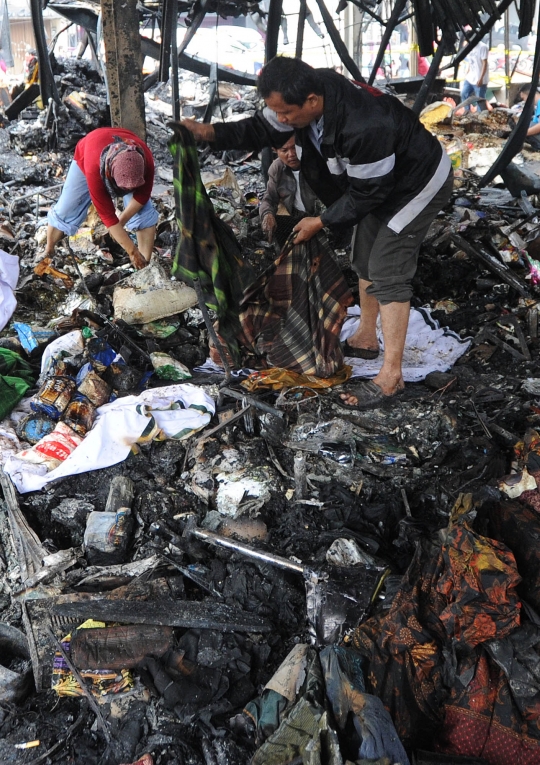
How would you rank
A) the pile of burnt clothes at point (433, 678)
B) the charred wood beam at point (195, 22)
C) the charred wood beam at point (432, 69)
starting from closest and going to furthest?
the pile of burnt clothes at point (433, 678)
the charred wood beam at point (432, 69)
the charred wood beam at point (195, 22)

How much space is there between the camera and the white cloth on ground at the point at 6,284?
420 cm

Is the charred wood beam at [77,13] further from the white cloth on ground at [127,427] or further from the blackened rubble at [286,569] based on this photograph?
the white cloth on ground at [127,427]

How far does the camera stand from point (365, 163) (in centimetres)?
316

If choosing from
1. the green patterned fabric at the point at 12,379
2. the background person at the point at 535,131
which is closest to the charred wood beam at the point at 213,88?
the background person at the point at 535,131

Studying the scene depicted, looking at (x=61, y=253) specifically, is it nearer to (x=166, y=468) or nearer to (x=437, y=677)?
(x=166, y=468)

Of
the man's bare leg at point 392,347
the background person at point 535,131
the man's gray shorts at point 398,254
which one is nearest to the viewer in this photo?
the man's gray shorts at point 398,254

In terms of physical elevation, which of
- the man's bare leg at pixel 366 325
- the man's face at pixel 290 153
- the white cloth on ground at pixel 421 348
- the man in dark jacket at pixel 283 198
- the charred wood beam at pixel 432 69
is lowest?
the white cloth on ground at pixel 421 348

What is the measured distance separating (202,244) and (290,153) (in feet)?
2.98

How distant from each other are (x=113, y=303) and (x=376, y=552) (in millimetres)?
2881

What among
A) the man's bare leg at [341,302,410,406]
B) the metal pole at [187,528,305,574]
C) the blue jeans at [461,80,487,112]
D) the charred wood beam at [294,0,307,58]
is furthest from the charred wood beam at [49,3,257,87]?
the metal pole at [187,528,305,574]

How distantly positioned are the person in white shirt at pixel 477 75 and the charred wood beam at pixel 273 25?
24.1ft

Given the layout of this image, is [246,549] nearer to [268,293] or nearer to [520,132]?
[268,293]

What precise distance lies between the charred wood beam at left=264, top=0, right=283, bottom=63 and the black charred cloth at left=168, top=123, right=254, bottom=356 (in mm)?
3488

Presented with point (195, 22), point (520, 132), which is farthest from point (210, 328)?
point (195, 22)
